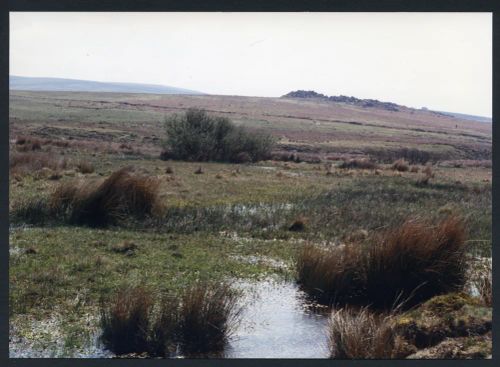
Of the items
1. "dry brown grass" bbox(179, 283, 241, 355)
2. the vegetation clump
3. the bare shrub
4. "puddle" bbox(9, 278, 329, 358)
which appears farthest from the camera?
the vegetation clump

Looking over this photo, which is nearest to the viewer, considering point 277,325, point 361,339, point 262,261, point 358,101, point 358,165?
point 361,339

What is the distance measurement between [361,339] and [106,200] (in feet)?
26.0

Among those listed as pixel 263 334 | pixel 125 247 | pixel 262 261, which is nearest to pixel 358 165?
pixel 262 261

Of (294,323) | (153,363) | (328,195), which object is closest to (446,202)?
(328,195)

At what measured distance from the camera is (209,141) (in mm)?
33344

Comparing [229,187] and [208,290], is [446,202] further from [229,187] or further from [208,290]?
[208,290]

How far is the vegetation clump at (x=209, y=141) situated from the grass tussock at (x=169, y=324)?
2389 centimetres

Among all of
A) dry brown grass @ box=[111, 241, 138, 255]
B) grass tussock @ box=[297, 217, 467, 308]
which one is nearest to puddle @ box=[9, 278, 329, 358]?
grass tussock @ box=[297, 217, 467, 308]

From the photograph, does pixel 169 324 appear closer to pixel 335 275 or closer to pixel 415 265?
pixel 335 275

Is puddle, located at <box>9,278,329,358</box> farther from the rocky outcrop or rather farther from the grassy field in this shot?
the rocky outcrop

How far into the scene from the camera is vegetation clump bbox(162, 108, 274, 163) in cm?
3297

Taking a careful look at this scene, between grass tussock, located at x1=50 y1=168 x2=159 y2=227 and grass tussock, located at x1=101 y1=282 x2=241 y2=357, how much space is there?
5559 millimetres

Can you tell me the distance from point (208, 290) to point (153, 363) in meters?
2.34

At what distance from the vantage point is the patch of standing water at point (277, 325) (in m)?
8.77
